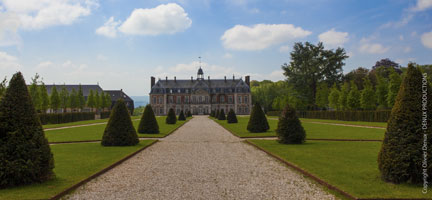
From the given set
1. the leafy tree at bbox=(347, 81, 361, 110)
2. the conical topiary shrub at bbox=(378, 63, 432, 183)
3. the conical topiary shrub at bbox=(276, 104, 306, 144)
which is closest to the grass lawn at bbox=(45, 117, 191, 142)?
the conical topiary shrub at bbox=(276, 104, 306, 144)

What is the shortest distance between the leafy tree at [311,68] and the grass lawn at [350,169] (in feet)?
142

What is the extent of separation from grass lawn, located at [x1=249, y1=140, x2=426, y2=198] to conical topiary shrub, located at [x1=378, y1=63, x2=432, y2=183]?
0.29m

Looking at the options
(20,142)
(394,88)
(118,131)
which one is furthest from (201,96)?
(20,142)

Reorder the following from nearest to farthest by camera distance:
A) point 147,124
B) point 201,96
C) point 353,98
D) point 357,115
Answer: point 147,124
point 357,115
point 353,98
point 201,96

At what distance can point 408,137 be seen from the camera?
6.23 metres

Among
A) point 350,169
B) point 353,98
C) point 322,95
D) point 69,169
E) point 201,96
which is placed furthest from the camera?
point 201,96

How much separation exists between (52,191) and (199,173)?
3492 millimetres

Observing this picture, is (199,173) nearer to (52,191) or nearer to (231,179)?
(231,179)

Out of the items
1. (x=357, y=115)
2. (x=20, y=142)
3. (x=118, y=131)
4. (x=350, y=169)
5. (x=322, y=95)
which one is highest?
(x=322, y=95)

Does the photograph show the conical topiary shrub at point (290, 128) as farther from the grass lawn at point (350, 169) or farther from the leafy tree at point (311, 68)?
the leafy tree at point (311, 68)

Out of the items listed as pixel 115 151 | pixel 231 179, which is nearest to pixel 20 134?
pixel 231 179

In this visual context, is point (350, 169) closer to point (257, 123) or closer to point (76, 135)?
point (257, 123)

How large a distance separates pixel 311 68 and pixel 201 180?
162ft

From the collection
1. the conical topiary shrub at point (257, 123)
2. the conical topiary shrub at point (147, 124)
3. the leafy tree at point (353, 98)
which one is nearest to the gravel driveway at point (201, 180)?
the conical topiary shrub at point (257, 123)
